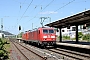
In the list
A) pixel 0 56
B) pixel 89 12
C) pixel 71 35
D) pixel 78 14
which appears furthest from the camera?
pixel 71 35

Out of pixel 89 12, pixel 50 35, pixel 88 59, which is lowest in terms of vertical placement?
pixel 88 59

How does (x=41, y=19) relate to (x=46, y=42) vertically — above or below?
above

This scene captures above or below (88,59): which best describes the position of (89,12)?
above

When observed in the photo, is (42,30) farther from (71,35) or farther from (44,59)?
(71,35)

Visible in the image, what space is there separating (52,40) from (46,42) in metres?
0.84

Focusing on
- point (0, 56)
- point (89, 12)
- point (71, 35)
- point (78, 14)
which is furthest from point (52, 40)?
point (71, 35)

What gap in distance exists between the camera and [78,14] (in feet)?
75.6

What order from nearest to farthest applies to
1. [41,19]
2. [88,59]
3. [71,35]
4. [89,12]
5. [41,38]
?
[88,59] < [89,12] < [41,38] < [41,19] < [71,35]

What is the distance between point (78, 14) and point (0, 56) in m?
9.61

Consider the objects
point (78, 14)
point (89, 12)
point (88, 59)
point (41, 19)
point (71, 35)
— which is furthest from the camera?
point (71, 35)

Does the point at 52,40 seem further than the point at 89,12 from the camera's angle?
Yes

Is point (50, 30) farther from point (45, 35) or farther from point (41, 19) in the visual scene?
point (41, 19)

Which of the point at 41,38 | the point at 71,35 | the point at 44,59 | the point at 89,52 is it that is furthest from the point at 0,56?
the point at 71,35

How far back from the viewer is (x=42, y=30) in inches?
1157
